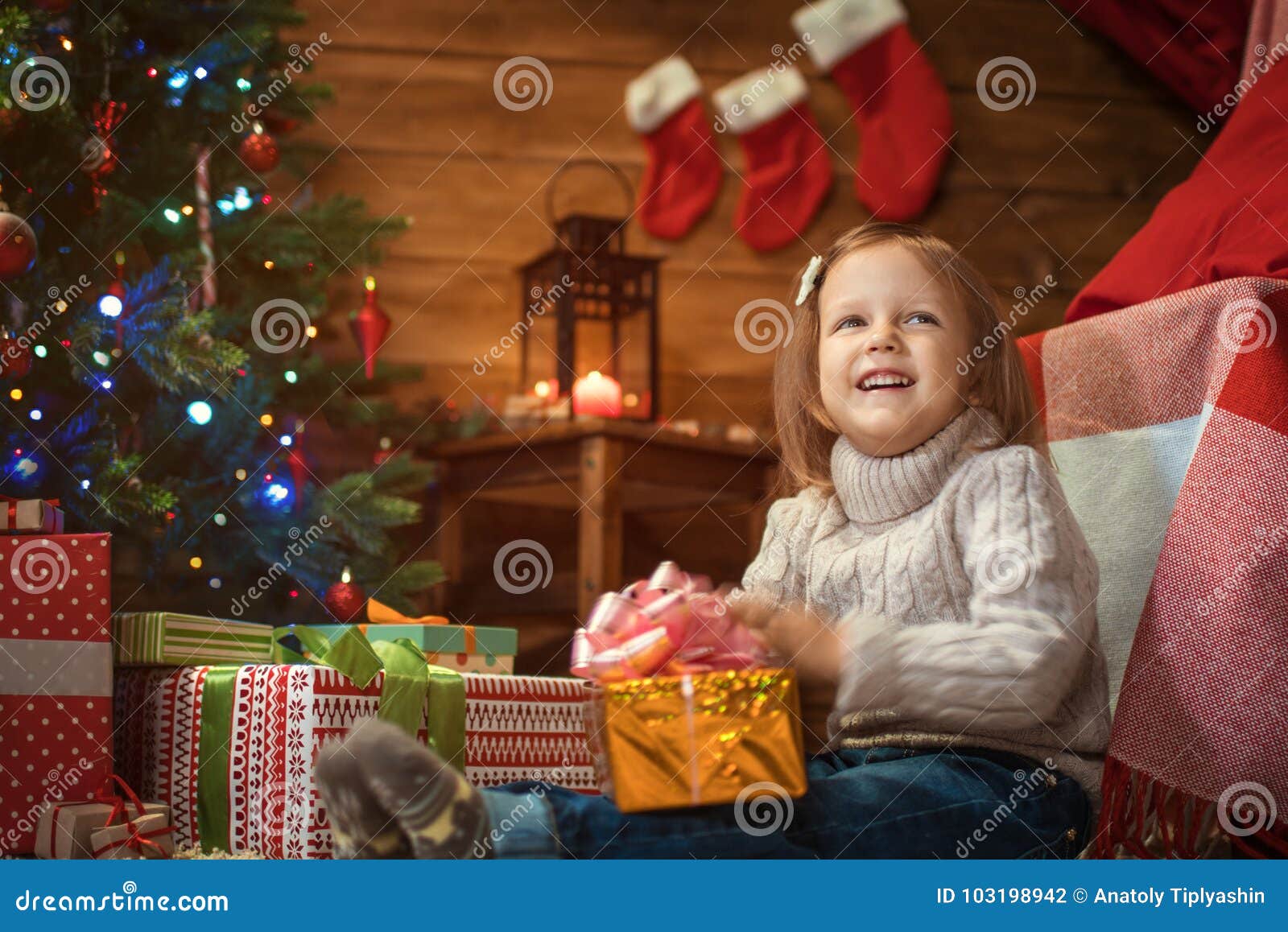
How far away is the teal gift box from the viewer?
153 cm

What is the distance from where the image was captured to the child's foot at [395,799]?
800mm

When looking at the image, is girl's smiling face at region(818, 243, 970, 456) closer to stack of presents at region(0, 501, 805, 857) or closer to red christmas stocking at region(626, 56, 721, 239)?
stack of presents at region(0, 501, 805, 857)

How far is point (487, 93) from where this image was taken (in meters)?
2.74

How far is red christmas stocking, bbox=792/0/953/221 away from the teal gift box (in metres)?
1.57

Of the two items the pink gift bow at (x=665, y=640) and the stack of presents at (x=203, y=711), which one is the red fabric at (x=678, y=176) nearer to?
the stack of presents at (x=203, y=711)

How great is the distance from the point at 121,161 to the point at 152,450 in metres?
0.45

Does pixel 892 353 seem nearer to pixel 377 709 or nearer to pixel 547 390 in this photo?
pixel 377 709

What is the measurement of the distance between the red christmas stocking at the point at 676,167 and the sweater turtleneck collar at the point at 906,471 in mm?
1610

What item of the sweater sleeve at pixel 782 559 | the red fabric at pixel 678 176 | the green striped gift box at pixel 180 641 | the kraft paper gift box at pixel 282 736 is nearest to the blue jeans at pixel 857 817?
the sweater sleeve at pixel 782 559

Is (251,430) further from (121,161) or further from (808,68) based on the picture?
(808,68)

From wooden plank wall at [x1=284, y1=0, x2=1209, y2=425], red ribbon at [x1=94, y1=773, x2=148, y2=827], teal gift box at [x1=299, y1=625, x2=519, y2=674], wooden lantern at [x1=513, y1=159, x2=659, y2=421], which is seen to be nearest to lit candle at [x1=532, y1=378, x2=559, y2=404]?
wooden lantern at [x1=513, y1=159, x2=659, y2=421]

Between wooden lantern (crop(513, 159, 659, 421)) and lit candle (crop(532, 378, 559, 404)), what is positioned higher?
wooden lantern (crop(513, 159, 659, 421))

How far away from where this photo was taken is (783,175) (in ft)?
8.98
